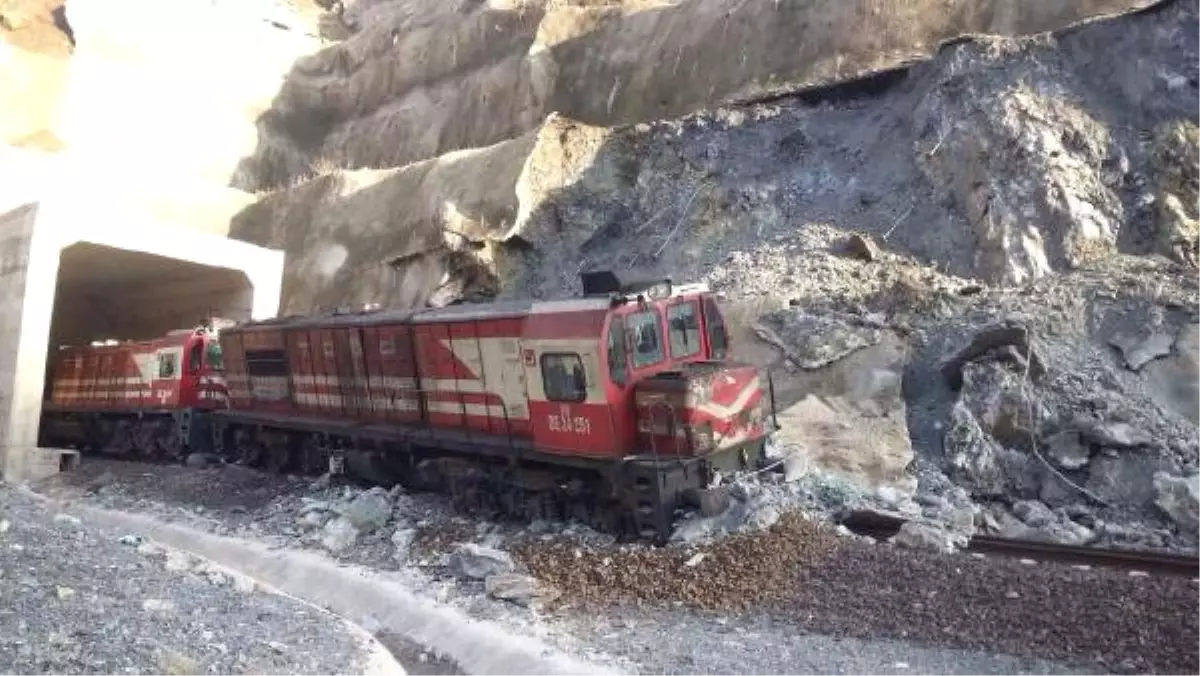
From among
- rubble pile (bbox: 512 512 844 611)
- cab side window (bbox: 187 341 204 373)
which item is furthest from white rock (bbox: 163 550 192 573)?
cab side window (bbox: 187 341 204 373)

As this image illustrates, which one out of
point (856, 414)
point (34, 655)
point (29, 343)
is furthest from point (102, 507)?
point (856, 414)

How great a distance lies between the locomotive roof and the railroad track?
4080mm

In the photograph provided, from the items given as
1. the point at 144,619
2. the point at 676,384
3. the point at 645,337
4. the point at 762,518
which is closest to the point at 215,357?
the point at 645,337

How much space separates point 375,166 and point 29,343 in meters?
25.6

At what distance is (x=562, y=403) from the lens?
11.3 metres

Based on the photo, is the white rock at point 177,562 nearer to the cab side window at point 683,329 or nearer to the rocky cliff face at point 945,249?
the cab side window at point 683,329

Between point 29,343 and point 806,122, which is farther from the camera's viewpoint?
point 806,122

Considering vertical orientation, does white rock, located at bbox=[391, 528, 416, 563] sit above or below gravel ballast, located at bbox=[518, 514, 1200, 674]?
above

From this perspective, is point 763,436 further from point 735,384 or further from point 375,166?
point 375,166

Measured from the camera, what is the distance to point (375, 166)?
1742 inches

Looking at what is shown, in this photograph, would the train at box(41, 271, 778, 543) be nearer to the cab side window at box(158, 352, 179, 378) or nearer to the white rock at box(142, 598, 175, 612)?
the cab side window at box(158, 352, 179, 378)

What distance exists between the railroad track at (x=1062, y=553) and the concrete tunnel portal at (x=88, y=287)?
18123 mm

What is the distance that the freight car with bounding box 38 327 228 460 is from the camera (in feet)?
69.2

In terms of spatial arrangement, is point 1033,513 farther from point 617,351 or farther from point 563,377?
point 563,377
